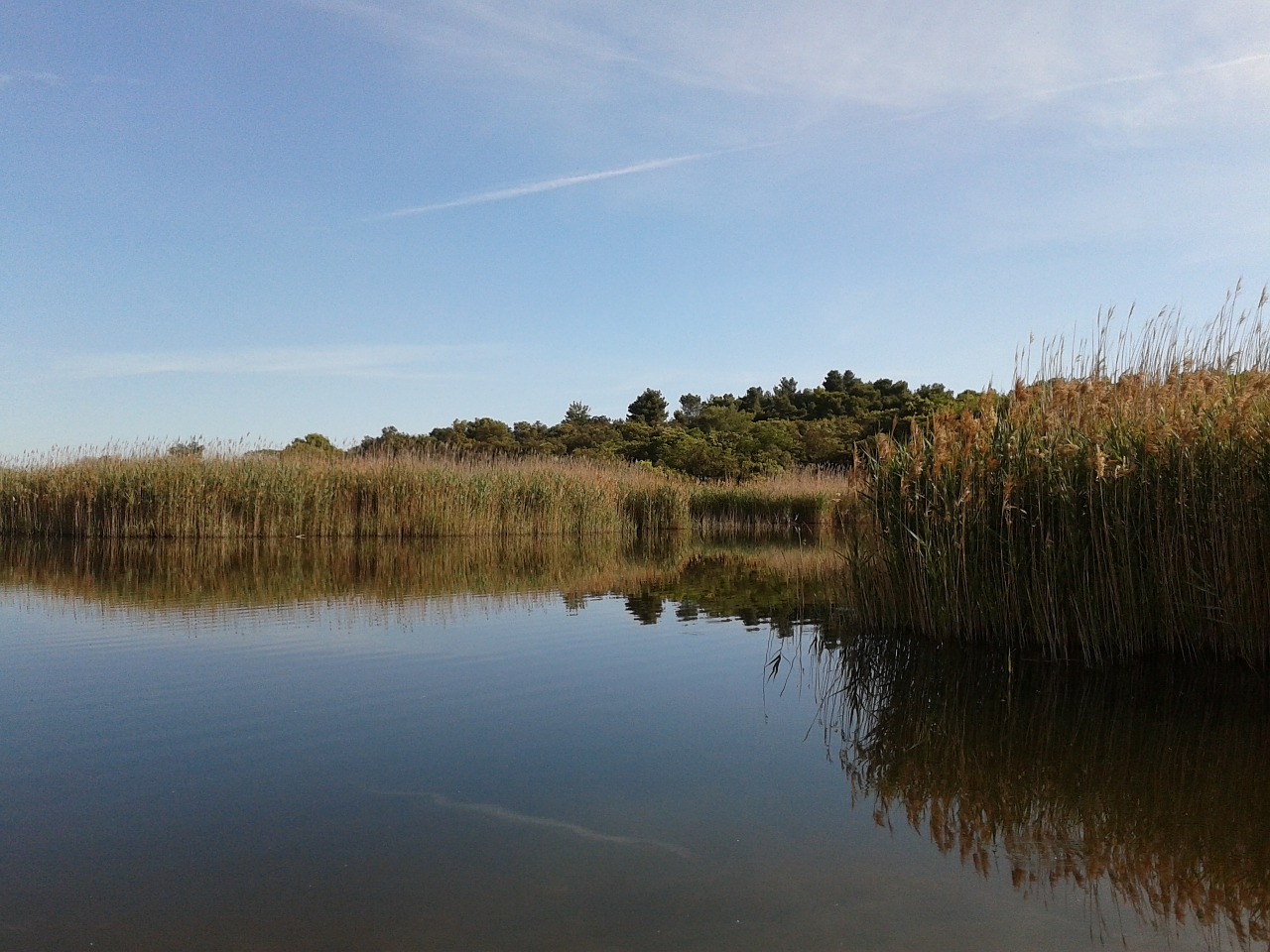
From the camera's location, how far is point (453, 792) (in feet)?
10.8

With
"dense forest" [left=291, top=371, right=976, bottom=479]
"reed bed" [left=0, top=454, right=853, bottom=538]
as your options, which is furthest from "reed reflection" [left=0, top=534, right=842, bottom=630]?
"dense forest" [left=291, top=371, right=976, bottom=479]

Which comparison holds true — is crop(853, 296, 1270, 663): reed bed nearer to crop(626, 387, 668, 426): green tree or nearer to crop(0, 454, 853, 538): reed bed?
crop(0, 454, 853, 538): reed bed

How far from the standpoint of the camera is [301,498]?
18.4 m

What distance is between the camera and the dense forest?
37.6 metres

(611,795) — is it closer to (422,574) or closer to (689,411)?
(422,574)

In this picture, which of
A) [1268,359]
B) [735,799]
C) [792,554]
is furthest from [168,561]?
[1268,359]

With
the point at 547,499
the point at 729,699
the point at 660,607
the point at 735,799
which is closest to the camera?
the point at 735,799

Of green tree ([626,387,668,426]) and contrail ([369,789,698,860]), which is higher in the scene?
green tree ([626,387,668,426])

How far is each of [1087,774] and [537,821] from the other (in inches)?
84.4

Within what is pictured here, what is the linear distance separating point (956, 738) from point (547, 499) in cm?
1699

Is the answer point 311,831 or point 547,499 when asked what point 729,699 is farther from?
point 547,499

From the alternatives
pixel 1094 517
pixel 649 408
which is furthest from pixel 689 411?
pixel 1094 517

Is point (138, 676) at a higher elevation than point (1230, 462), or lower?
lower

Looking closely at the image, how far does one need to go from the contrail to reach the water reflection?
32.2 inches
